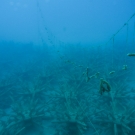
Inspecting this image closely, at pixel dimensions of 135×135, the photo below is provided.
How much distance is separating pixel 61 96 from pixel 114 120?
2.54 m

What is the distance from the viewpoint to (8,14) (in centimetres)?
14012

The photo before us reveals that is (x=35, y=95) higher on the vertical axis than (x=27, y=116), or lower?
higher

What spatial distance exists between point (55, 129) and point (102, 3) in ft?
536

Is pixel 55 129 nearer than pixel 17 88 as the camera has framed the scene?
Yes

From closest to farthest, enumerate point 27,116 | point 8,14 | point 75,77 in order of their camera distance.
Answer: point 27,116 → point 75,77 → point 8,14

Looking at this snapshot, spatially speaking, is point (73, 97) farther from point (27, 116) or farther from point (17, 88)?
point (17, 88)

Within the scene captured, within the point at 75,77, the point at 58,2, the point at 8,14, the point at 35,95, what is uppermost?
the point at 58,2

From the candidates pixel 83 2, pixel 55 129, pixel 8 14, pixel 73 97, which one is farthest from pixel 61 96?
pixel 83 2

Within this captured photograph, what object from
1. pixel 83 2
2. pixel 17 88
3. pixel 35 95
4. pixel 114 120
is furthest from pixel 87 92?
pixel 83 2

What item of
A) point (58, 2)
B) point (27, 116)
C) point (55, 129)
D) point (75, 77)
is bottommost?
point (55, 129)

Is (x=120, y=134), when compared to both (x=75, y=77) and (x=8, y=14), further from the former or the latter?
(x=8, y=14)

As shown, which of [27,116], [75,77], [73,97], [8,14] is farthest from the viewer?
[8,14]

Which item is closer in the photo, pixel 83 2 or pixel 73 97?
pixel 73 97

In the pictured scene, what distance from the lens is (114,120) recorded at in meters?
5.12
